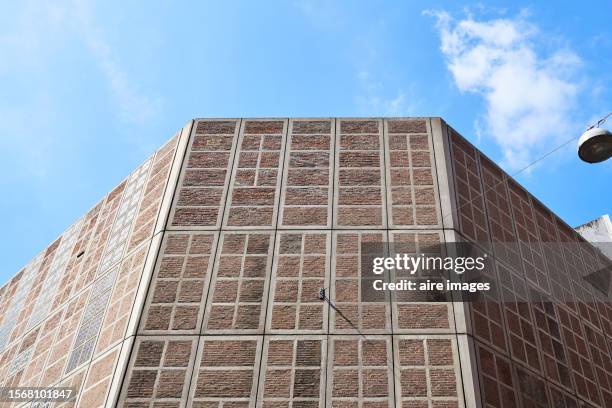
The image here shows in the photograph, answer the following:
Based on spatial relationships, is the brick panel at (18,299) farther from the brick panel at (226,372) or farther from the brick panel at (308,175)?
the brick panel at (308,175)

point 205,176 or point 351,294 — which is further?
point 205,176

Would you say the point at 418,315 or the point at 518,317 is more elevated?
the point at 518,317

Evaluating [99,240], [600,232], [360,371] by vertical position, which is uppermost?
[600,232]

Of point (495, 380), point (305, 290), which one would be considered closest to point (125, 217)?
point (305, 290)

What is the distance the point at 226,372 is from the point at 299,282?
285 cm

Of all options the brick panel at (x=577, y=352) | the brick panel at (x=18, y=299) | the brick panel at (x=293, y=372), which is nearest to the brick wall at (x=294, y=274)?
the brick panel at (x=293, y=372)

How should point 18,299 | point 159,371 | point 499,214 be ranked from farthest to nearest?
point 18,299 → point 499,214 → point 159,371

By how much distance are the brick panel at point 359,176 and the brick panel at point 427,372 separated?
11.5 feet

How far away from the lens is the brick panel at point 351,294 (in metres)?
14.4

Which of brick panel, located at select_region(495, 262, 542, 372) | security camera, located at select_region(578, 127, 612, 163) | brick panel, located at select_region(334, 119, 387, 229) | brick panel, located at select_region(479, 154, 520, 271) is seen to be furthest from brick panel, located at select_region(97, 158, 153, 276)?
security camera, located at select_region(578, 127, 612, 163)

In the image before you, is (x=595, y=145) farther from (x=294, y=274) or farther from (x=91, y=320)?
(x=91, y=320)

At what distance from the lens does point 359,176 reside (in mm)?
17547

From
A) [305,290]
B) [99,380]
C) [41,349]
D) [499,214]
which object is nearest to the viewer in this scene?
[99,380]

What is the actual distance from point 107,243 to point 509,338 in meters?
11.9
